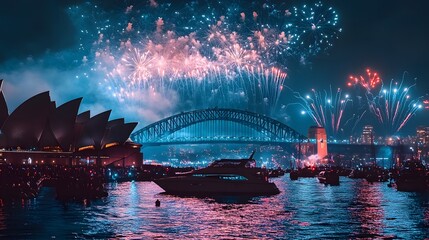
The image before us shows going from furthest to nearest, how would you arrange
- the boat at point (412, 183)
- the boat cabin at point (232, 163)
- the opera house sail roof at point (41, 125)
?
the opera house sail roof at point (41, 125) → the boat at point (412, 183) → the boat cabin at point (232, 163)

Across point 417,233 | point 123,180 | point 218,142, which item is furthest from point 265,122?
point 417,233

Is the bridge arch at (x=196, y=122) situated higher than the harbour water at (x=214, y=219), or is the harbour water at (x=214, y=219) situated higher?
the bridge arch at (x=196, y=122)

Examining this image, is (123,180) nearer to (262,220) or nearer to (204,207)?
(204,207)

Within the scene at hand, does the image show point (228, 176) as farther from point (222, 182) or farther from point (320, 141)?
point (320, 141)

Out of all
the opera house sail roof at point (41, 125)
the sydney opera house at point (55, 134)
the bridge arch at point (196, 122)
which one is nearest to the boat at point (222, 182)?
the opera house sail roof at point (41, 125)

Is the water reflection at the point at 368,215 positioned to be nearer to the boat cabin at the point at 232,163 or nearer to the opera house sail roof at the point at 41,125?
the boat cabin at the point at 232,163

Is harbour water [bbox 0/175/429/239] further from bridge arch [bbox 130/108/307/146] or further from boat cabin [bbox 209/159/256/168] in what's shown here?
bridge arch [bbox 130/108/307/146]
